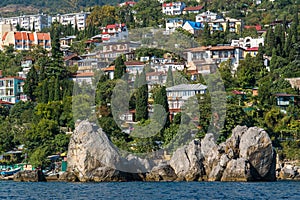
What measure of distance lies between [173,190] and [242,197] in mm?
4395

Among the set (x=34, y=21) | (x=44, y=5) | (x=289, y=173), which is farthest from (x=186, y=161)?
(x=44, y=5)

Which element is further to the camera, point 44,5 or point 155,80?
point 44,5

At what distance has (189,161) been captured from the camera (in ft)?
128

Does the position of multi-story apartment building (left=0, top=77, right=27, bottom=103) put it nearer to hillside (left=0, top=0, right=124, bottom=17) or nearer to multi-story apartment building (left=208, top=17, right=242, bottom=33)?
multi-story apartment building (left=208, top=17, right=242, bottom=33)

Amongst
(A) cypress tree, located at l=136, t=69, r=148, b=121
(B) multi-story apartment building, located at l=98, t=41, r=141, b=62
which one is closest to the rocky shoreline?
(A) cypress tree, located at l=136, t=69, r=148, b=121

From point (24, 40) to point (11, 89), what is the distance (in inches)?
785

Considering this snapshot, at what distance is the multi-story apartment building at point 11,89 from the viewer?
64500 mm

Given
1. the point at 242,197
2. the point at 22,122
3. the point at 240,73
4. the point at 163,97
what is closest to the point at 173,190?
the point at 242,197

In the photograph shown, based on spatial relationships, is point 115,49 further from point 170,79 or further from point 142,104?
point 142,104

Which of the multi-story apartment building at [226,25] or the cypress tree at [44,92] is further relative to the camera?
the multi-story apartment building at [226,25]

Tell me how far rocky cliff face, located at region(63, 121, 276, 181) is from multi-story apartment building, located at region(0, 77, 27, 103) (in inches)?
992

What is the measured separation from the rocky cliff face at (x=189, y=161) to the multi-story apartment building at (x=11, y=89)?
2520cm

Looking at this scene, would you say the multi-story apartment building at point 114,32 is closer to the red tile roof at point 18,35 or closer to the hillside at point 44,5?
the red tile roof at point 18,35

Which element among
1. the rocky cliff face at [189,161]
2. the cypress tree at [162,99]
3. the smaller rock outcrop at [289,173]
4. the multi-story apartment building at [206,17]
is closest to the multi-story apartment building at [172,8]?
the multi-story apartment building at [206,17]
